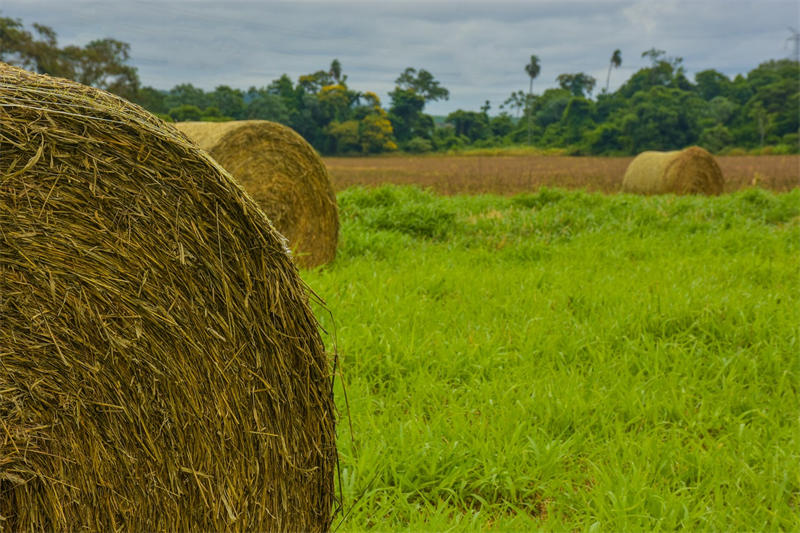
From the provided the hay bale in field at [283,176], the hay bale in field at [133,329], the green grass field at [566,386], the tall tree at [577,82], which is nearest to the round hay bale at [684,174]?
the green grass field at [566,386]

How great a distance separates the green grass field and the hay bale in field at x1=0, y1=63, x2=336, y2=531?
39cm

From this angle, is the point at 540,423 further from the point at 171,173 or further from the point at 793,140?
the point at 793,140

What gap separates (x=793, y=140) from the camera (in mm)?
36219

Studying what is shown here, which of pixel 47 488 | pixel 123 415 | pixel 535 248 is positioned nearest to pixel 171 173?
pixel 123 415

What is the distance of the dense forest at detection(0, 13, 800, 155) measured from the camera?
31.2 meters

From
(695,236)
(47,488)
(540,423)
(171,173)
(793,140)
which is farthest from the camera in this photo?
(793,140)

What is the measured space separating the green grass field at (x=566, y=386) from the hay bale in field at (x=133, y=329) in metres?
0.39

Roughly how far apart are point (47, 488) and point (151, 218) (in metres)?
0.80

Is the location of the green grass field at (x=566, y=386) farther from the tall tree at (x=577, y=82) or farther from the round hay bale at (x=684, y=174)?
the tall tree at (x=577, y=82)

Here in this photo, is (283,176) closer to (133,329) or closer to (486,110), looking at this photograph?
(133,329)

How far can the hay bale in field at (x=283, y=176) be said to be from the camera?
546 centimetres

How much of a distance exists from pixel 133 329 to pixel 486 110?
195 feet

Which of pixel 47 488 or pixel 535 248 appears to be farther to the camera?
pixel 535 248

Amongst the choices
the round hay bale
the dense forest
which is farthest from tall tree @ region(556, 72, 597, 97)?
the round hay bale
